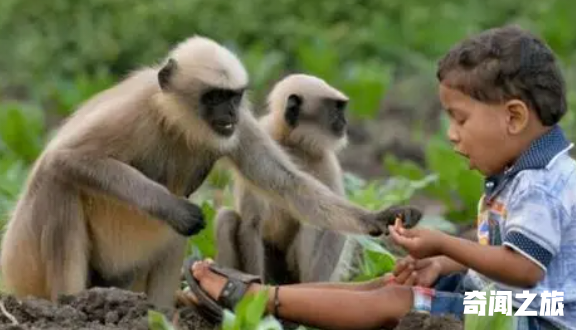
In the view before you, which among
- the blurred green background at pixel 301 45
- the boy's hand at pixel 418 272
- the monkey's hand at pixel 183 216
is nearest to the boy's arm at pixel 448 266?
the boy's hand at pixel 418 272

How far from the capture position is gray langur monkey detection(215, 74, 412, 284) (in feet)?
29.0

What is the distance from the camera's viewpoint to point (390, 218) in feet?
25.9

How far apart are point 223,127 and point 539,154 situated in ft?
4.86

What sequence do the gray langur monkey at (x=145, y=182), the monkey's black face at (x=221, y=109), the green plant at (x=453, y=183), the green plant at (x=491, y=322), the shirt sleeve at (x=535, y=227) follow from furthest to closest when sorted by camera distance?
the green plant at (x=453, y=183) → the monkey's black face at (x=221, y=109) → the gray langur monkey at (x=145, y=182) → the shirt sleeve at (x=535, y=227) → the green plant at (x=491, y=322)

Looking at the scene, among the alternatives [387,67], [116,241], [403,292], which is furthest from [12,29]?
[403,292]

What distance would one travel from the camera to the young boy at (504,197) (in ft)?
23.3

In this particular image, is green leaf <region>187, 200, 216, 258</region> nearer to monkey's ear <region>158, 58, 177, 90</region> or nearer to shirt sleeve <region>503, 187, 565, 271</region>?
monkey's ear <region>158, 58, 177, 90</region>

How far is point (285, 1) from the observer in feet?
53.2

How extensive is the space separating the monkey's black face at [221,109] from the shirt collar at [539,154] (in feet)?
4.28

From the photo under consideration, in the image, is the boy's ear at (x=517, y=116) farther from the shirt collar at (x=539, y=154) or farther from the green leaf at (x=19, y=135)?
the green leaf at (x=19, y=135)

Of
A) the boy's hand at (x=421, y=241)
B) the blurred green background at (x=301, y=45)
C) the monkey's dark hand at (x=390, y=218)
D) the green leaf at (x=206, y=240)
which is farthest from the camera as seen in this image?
the blurred green background at (x=301, y=45)

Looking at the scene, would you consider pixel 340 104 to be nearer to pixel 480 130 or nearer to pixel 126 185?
pixel 126 185

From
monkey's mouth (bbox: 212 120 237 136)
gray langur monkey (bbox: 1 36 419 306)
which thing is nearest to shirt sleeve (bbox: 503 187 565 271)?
gray langur monkey (bbox: 1 36 419 306)

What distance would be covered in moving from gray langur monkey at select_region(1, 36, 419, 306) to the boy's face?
661 millimetres
